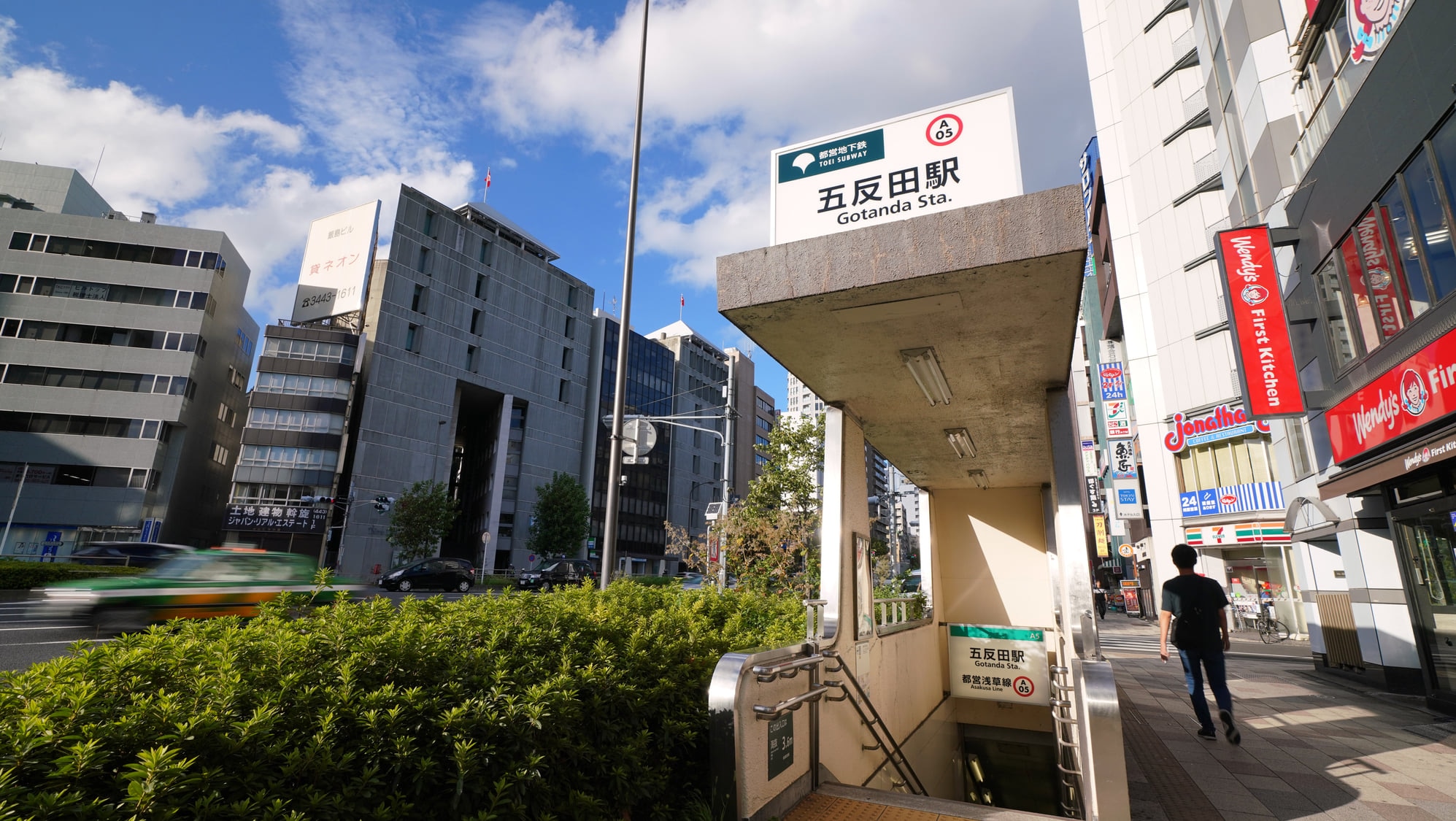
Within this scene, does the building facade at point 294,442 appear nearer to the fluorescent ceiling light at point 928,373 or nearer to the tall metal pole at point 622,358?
the tall metal pole at point 622,358

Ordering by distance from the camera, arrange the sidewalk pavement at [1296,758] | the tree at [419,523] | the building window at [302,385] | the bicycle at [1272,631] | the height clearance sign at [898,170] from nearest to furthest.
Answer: the height clearance sign at [898,170] → the sidewalk pavement at [1296,758] → the bicycle at [1272,631] → the tree at [419,523] → the building window at [302,385]

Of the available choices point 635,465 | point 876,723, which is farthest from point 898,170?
point 635,465

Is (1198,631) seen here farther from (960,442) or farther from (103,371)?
(103,371)

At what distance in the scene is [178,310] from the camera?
134ft

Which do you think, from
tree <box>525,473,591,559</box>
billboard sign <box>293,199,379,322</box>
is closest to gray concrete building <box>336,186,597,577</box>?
billboard sign <box>293,199,379,322</box>

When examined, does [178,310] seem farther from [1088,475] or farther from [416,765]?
[1088,475]

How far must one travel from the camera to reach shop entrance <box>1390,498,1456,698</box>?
23.6 ft

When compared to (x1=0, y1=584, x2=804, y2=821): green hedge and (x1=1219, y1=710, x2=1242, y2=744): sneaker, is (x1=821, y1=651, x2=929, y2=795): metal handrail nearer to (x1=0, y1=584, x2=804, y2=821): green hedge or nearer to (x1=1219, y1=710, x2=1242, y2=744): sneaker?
(x1=0, y1=584, x2=804, y2=821): green hedge

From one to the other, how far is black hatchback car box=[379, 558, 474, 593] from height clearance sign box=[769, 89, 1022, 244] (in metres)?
25.5

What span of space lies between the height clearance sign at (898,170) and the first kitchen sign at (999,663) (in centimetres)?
665

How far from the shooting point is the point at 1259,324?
34.0 feet

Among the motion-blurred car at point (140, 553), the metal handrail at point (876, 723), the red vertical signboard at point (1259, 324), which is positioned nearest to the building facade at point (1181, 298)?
the red vertical signboard at point (1259, 324)

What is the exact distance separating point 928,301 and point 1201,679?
4.69 meters

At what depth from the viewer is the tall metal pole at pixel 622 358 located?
31.7 ft
